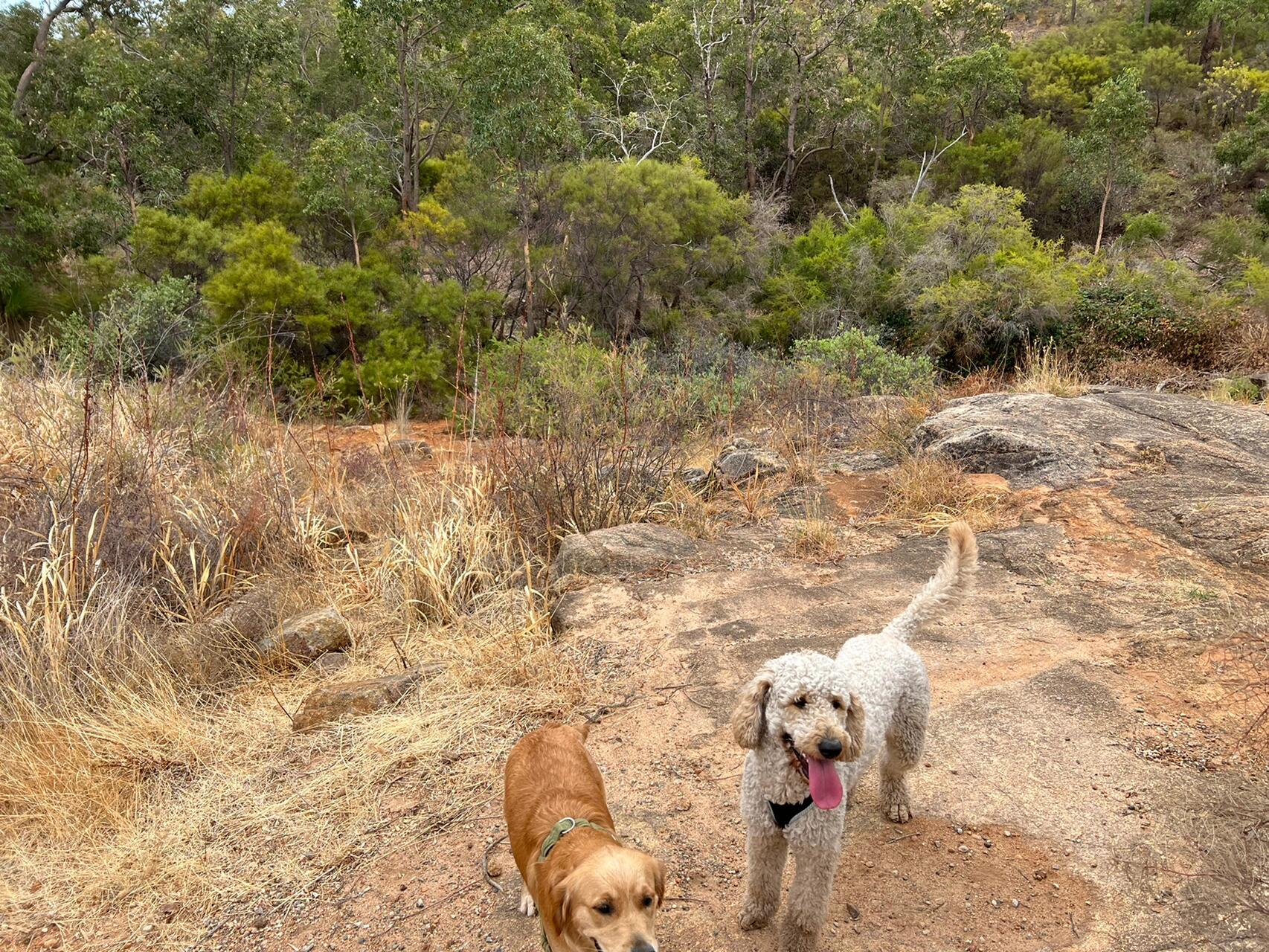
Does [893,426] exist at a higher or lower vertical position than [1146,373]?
lower

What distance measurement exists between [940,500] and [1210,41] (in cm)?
2907

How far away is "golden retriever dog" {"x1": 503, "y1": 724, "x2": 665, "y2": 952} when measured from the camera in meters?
1.76

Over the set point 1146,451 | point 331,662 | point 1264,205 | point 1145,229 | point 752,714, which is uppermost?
point 1264,205

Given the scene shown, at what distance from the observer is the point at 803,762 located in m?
2.13

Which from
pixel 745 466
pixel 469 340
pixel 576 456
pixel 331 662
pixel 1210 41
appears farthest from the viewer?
pixel 1210 41

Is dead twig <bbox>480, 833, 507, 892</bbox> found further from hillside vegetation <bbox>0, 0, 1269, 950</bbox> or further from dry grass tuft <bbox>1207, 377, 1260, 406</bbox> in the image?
dry grass tuft <bbox>1207, 377, 1260, 406</bbox>

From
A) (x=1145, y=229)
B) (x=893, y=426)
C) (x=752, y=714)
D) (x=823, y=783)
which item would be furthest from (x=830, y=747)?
(x=1145, y=229)

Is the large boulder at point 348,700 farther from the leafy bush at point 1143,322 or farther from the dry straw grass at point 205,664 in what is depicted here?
the leafy bush at point 1143,322

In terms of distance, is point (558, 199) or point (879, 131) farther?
point (879, 131)

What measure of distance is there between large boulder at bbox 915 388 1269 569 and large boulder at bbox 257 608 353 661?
5.33m

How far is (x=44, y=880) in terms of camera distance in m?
2.74

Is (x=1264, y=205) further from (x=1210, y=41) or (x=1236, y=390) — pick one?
(x=1236, y=390)

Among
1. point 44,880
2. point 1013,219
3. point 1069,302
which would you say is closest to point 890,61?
point 1013,219

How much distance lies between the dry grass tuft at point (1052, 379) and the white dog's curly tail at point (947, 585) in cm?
690
